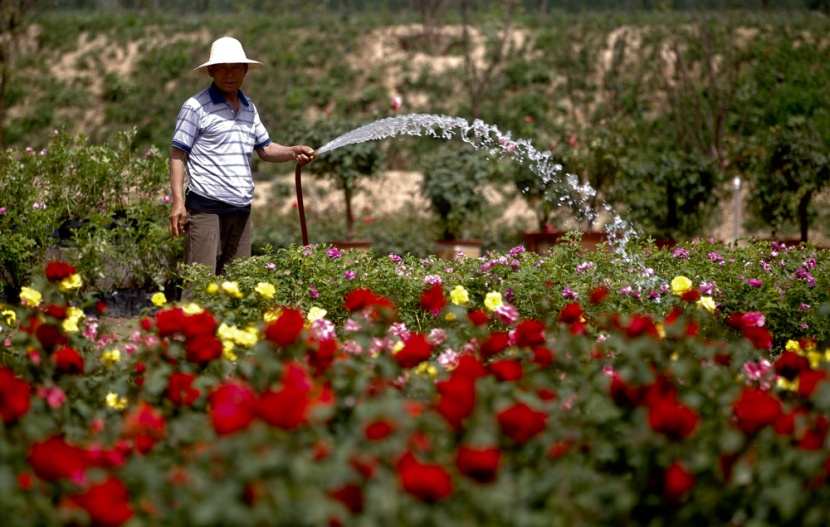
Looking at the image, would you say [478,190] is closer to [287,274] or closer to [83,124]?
[287,274]

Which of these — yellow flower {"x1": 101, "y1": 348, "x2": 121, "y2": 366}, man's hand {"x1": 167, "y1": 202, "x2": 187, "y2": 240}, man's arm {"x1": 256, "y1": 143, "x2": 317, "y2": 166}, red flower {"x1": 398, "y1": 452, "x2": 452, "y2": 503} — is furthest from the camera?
man's arm {"x1": 256, "y1": 143, "x2": 317, "y2": 166}

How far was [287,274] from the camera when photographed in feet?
14.1

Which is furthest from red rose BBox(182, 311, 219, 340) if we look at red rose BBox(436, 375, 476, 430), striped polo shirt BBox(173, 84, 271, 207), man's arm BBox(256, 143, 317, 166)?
man's arm BBox(256, 143, 317, 166)

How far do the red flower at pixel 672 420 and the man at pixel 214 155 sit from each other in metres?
2.87

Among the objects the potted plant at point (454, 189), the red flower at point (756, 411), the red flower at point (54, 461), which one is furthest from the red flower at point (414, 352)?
the potted plant at point (454, 189)

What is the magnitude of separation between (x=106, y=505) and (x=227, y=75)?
3065mm

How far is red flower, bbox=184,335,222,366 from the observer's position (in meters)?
2.39

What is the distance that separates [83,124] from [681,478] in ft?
55.7

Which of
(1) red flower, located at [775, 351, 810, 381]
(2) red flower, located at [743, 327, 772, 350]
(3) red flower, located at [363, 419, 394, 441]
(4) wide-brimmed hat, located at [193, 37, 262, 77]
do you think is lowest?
(2) red flower, located at [743, 327, 772, 350]

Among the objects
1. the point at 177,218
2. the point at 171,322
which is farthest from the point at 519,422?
the point at 177,218

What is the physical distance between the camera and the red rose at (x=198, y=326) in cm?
241

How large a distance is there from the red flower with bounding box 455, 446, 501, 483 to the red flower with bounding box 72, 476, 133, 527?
1.79ft

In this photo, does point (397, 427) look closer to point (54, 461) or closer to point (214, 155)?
point (54, 461)

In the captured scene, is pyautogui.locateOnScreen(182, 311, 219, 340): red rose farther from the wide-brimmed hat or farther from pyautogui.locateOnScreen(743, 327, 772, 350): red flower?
the wide-brimmed hat
